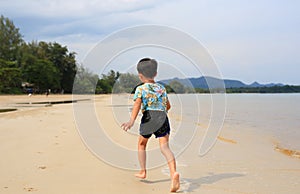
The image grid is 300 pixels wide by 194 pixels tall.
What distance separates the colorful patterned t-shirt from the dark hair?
15cm

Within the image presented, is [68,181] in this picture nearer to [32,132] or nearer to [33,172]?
[33,172]

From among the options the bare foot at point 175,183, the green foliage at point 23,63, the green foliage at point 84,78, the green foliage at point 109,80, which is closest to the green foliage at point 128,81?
the green foliage at point 109,80

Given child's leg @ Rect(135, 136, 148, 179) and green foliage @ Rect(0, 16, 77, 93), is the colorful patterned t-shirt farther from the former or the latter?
green foliage @ Rect(0, 16, 77, 93)

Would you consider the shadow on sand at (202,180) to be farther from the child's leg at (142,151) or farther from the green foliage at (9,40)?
the green foliage at (9,40)

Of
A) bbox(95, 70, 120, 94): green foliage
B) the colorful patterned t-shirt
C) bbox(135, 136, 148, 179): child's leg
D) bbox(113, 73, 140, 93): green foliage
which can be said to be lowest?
bbox(135, 136, 148, 179): child's leg

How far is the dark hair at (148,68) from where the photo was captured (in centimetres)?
429

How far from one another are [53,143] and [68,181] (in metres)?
3.19

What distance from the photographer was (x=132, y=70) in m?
5.89

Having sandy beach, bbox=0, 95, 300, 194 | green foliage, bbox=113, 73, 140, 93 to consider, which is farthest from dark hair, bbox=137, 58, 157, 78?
green foliage, bbox=113, 73, 140, 93

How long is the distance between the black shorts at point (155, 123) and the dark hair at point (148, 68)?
505 mm

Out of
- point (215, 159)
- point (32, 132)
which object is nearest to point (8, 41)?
point (32, 132)

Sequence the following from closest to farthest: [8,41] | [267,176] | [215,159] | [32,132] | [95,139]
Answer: [267,176]
[215,159]
[95,139]
[32,132]
[8,41]

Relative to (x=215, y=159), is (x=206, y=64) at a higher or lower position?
higher

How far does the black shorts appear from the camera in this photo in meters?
4.18
